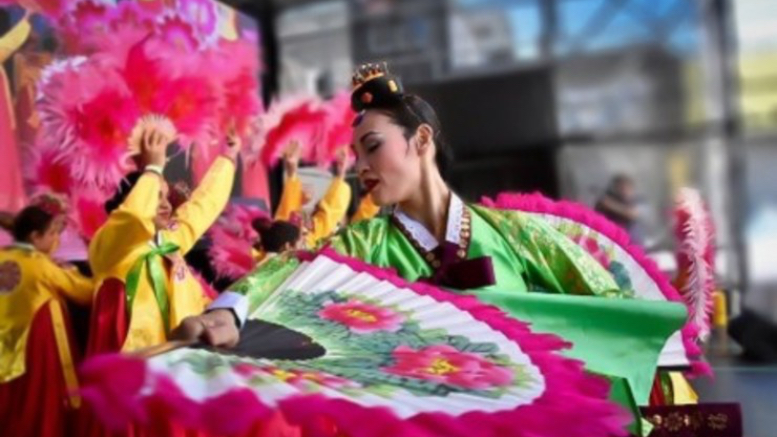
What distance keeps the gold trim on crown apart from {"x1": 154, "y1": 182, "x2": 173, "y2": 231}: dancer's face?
2.42 ft

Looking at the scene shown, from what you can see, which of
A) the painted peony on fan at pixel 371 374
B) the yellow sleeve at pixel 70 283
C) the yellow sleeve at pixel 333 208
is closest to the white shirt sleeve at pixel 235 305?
the painted peony on fan at pixel 371 374

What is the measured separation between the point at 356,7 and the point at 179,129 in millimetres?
2102

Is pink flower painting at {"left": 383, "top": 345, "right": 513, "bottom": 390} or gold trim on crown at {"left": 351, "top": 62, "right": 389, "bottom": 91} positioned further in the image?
gold trim on crown at {"left": 351, "top": 62, "right": 389, "bottom": 91}

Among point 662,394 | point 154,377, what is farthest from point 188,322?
point 662,394

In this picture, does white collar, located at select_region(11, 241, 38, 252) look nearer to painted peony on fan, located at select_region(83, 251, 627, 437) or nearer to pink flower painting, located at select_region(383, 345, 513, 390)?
painted peony on fan, located at select_region(83, 251, 627, 437)

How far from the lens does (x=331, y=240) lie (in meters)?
1.40

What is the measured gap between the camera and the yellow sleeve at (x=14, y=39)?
2.38 metres

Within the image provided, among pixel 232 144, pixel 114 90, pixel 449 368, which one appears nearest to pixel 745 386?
pixel 232 144

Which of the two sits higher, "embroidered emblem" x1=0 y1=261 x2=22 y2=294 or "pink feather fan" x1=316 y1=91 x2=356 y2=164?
"pink feather fan" x1=316 y1=91 x2=356 y2=164

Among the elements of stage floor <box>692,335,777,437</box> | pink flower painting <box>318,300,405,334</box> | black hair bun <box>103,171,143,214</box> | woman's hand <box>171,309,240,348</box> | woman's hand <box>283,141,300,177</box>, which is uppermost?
woman's hand <box>283,141,300,177</box>

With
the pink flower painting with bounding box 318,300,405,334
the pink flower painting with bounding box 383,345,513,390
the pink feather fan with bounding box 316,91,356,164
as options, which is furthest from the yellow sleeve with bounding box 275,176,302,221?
the pink flower painting with bounding box 383,345,513,390

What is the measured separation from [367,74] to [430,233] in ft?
0.96

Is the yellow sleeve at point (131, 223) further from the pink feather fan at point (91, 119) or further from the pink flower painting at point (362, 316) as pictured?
the pink flower painting at point (362, 316)

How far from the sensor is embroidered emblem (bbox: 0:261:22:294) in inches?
87.5
